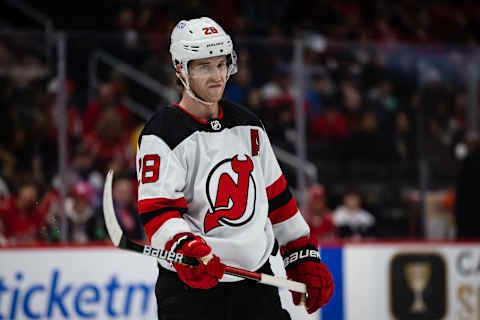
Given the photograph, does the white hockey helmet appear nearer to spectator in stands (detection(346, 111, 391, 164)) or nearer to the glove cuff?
the glove cuff

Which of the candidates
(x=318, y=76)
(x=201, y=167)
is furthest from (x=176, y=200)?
(x=318, y=76)

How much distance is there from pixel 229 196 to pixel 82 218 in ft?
9.22

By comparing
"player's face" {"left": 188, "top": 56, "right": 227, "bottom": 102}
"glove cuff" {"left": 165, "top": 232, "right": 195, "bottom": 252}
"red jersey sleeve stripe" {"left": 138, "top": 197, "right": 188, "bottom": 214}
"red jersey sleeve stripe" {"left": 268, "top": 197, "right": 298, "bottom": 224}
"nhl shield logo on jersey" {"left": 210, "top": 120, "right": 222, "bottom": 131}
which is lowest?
"glove cuff" {"left": 165, "top": 232, "right": 195, "bottom": 252}

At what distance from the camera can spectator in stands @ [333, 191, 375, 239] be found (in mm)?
5594

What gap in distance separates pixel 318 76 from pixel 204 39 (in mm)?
3278

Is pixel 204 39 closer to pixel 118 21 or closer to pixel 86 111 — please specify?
pixel 86 111

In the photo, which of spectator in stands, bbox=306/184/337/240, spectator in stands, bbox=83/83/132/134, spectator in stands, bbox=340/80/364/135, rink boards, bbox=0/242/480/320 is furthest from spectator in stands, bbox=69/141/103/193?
spectator in stands, bbox=340/80/364/135

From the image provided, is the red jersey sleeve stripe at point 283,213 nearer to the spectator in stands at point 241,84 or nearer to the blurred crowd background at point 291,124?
the blurred crowd background at point 291,124

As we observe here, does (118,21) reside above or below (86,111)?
above

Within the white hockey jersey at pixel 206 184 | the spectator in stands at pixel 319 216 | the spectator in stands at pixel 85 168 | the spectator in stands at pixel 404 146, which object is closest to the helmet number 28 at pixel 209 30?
the white hockey jersey at pixel 206 184

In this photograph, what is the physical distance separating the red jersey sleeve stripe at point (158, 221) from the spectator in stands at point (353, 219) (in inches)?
137

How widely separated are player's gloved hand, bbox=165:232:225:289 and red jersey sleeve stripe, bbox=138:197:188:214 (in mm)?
103

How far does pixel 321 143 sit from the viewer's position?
550 centimetres

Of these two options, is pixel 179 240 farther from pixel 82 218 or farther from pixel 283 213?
pixel 82 218
